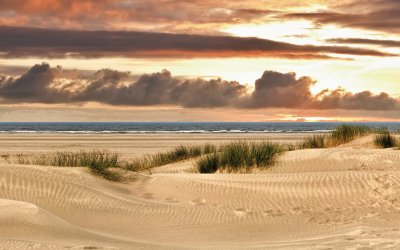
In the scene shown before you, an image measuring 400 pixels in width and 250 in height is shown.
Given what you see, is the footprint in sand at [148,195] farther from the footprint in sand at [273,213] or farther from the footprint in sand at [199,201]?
the footprint in sand at [273,213]

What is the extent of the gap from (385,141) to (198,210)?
1381cm

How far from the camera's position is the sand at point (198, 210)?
7730 millimetres

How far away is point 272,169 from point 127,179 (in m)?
4.63

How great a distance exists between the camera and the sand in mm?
7730

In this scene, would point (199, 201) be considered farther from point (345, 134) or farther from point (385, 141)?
point (345, 134)

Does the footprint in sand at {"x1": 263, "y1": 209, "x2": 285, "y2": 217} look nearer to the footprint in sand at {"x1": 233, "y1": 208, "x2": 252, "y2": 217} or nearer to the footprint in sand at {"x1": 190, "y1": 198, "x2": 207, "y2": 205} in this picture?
the footprint in sand at {"x1": 233, "y1": 208, "x2": 252, "y2": 217}

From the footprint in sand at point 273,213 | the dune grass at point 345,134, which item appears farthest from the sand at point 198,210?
the dune grass at point 345,134

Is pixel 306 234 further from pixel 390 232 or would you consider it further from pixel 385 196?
pixel 385 196

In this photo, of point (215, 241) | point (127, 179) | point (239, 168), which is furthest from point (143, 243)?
point (239, 168)

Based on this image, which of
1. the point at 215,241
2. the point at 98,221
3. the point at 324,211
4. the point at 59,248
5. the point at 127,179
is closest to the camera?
the point at 59,248

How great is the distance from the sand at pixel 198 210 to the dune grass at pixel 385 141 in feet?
33.2

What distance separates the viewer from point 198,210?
10.2 m

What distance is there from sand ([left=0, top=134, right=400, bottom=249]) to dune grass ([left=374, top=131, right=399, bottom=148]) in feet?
33.2

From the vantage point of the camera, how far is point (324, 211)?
10.4 meters
